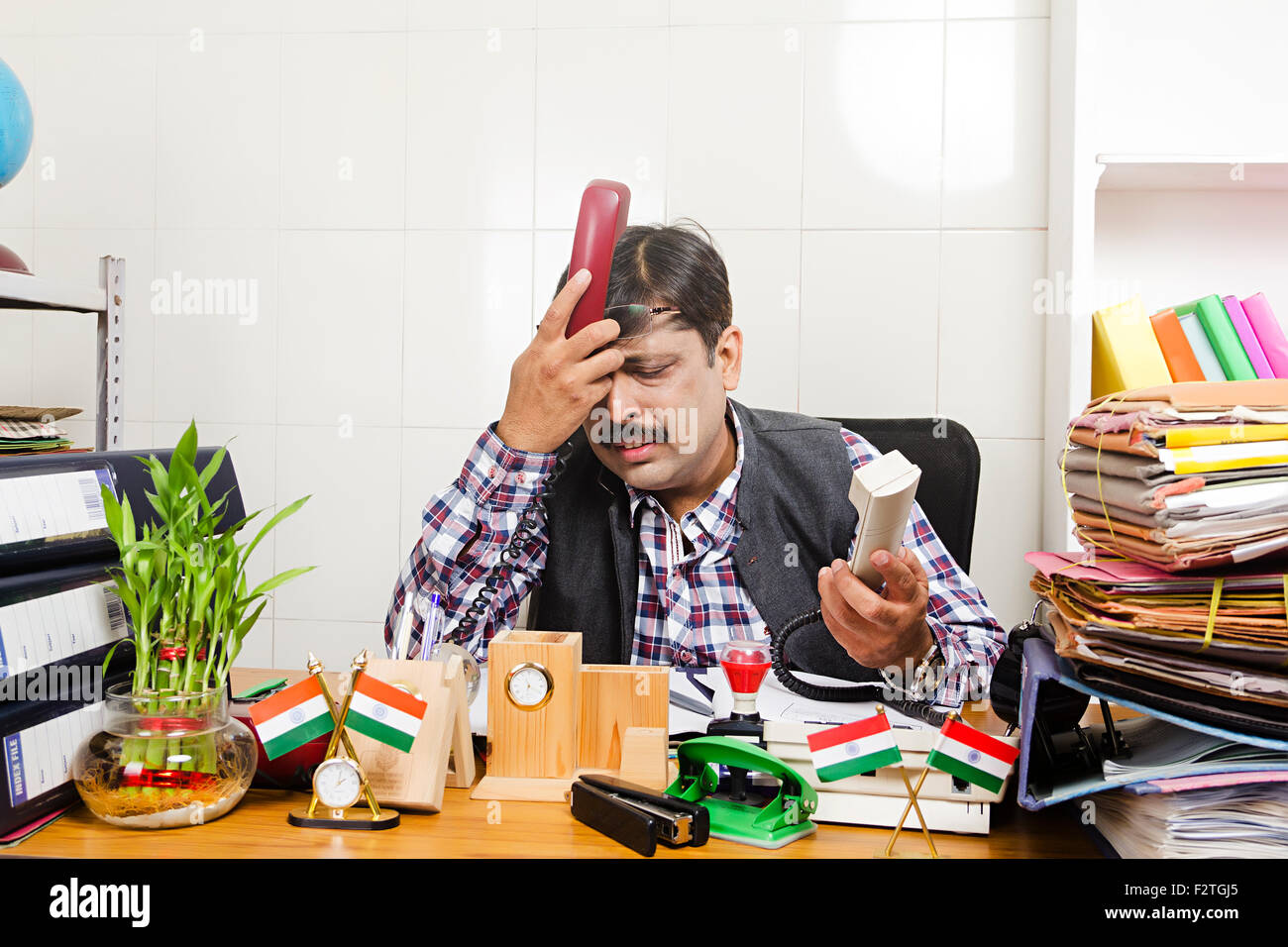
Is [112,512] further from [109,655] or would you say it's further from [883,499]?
[883,499]

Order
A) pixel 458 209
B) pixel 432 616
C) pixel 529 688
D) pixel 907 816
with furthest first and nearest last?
pixel 458 209 < pixel 432 616 < pixel 529 688 < pixel 907 816

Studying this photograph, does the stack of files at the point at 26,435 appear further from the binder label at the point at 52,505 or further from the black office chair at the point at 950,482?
the black office chair at the point at 950,482

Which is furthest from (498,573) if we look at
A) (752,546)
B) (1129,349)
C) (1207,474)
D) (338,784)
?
(1129,349)

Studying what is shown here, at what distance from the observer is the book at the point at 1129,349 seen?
1.74 metres

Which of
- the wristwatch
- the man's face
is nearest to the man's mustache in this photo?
the man's face

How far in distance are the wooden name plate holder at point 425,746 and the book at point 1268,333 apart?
1484 mm

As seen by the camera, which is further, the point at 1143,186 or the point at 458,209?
the point at 458,209

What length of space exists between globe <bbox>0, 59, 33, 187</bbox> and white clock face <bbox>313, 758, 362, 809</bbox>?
0.99 m

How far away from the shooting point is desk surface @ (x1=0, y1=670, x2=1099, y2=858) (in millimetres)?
760

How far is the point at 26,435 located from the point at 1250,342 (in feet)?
6.24

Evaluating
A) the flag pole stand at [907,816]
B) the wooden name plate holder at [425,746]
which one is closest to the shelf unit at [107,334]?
the wooden name plate holder at [425,746]

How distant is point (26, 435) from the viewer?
4.20ft
